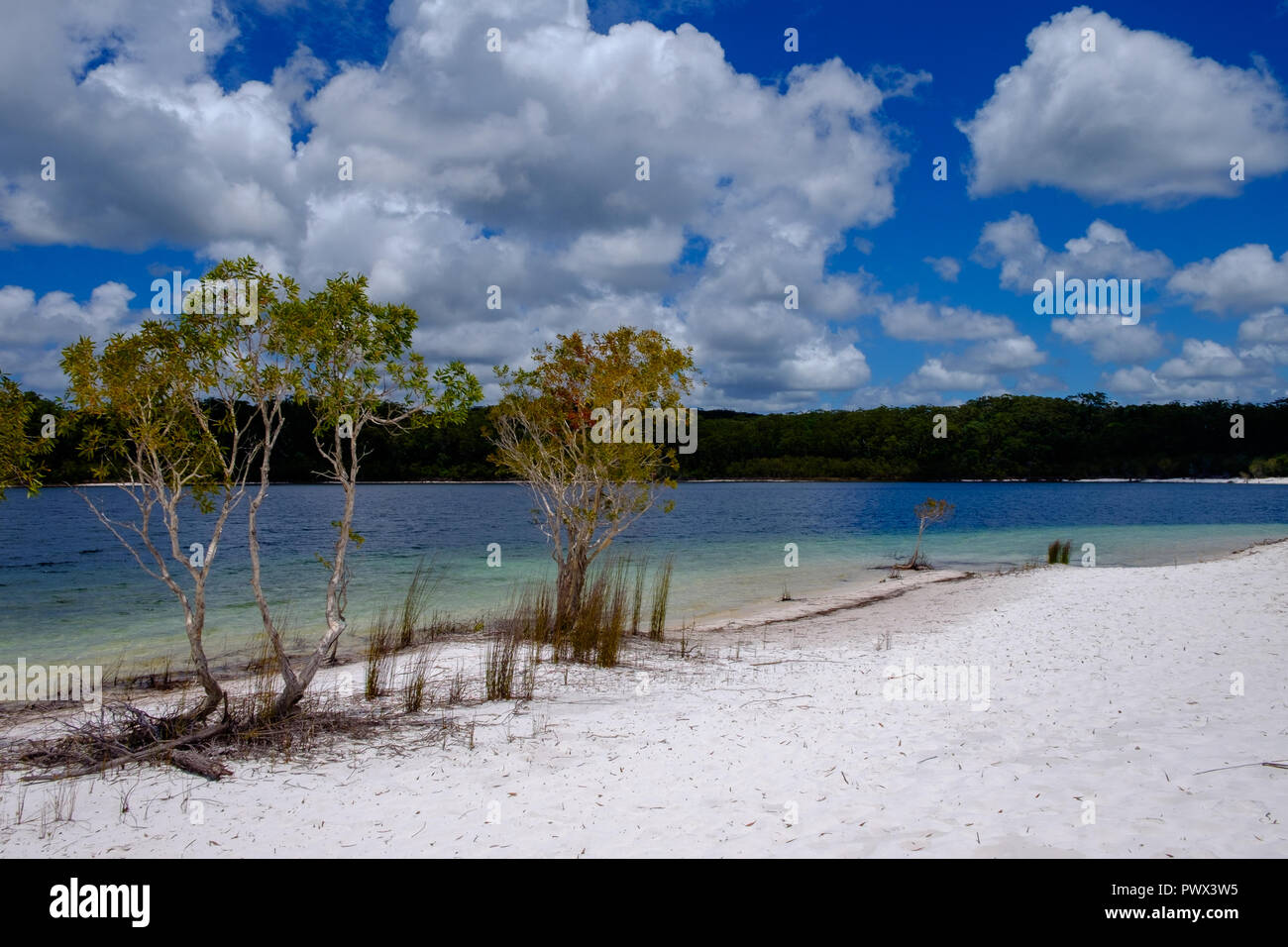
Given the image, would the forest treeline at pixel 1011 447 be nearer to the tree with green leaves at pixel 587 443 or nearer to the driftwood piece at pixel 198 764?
the tree with green leaves at pixel 587 443

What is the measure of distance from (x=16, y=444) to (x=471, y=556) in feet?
80.3

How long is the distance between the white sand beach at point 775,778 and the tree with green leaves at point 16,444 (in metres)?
2.81

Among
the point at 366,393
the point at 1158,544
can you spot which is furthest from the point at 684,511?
the point at 366,393

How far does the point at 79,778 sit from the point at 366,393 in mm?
3660

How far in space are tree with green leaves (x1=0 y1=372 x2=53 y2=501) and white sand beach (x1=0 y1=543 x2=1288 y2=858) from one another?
2.81 m

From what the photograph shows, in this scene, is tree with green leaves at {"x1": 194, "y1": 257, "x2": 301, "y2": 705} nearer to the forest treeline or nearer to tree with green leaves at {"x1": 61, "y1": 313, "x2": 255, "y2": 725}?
tree with green leaves at {"x1": 61, "y1": 313, "x2": 255, "y2": 725}

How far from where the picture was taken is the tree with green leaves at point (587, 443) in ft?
39.4

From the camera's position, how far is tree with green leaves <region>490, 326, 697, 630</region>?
1202 cm

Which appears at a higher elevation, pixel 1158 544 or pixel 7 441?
pixel 7 441

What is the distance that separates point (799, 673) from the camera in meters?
9.38

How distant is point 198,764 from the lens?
18.2 feet

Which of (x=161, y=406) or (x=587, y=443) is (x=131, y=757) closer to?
(x=161, y=406)

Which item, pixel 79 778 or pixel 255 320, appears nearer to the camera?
pixel 79 778
